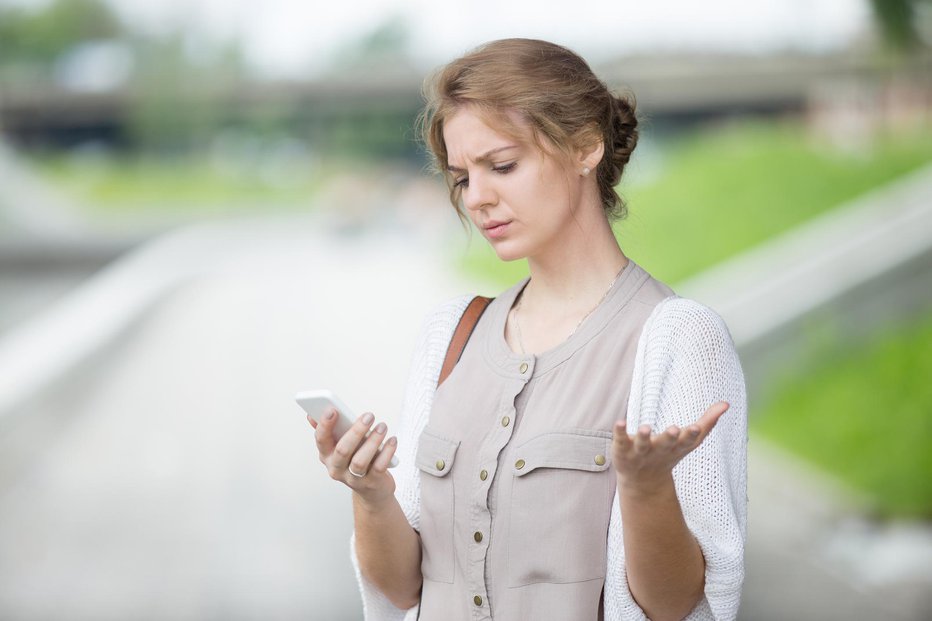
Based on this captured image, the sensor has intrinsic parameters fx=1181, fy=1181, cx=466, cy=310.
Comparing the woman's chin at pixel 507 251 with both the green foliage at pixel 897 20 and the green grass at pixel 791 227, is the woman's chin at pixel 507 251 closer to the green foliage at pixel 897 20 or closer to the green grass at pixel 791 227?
the green grass at pixel 791 227

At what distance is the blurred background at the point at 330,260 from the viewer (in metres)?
4.93

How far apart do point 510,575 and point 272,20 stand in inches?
212

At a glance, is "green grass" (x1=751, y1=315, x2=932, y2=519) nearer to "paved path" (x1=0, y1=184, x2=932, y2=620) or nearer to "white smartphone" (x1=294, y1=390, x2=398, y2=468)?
"paved path" (x1=0, y1=184, x2=932, y2=620)

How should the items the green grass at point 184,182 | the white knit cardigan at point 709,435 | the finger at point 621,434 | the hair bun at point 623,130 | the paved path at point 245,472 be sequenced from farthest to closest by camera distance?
1. the green grass at point 184,182
2. the paved path at point 245,472
3. the hair bun at point 623,130
4. the white knit cardigan at point 709,435
5. the finger at point 621,434

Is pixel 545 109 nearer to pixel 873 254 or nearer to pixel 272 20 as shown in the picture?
pixel 873 254

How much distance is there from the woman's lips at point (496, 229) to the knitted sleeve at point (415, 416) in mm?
191

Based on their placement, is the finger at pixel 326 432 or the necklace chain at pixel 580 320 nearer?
the finger at pixel 326 432

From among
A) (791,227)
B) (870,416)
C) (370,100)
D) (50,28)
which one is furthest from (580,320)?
(50,28)

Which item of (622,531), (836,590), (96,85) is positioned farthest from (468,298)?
(96,85)

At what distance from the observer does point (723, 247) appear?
5.89 metres

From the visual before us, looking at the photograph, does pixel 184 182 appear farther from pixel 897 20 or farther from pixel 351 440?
pixel 351 440

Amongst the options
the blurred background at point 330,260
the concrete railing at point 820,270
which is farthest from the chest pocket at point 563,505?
the concrete railing at point 820,270

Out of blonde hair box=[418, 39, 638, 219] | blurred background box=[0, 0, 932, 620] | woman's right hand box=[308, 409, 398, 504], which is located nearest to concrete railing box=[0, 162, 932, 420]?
blurred background box=[0, 0, 932, 620]

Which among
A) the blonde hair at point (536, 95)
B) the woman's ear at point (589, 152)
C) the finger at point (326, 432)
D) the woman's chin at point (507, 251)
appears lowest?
the finger at point (326, 432)
